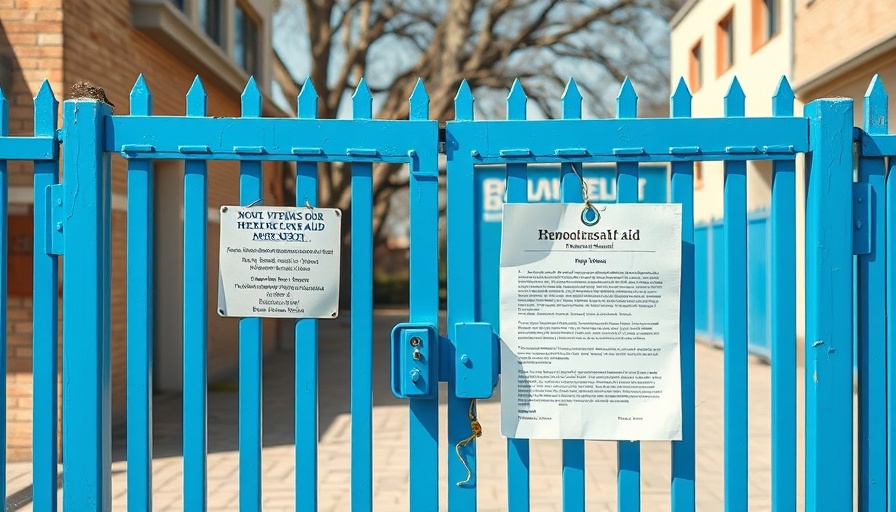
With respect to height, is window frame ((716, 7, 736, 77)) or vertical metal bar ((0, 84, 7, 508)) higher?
window frame ((716, 7, 736, 77))

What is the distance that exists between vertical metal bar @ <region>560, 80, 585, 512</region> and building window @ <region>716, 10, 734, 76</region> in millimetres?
16017

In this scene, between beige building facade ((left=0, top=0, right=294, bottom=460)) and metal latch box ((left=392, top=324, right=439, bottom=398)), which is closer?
metal latch box ((left=392, top=324, right=439, bottom=398))

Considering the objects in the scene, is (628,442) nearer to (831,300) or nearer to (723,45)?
(831,300)

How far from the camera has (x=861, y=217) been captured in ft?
11.4

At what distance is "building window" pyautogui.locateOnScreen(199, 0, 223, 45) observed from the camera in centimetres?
1138

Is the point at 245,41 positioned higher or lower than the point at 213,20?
higher

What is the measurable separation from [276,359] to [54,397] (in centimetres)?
1133

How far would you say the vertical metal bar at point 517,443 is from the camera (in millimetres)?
3477

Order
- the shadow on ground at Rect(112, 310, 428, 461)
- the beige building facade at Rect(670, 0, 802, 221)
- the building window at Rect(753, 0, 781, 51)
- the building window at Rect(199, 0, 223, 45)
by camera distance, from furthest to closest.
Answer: the building window at Rect(753, 0, 781, 51) → the beige building facade at Rect(670, 0, 802, 221) → the building window at Rect(199, 0, 223, 45) → the shadow on ground at Rect(112, 310, 428, 461)

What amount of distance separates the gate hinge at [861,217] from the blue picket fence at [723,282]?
312 inches

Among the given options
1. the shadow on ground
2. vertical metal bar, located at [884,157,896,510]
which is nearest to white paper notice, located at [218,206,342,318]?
the shadow on ground

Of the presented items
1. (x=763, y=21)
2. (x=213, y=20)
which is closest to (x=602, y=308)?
(x=213, y=20)

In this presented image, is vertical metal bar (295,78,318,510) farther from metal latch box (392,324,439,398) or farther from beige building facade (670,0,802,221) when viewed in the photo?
beige building facade (670,0,802,221)

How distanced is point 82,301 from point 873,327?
9.92 ft
